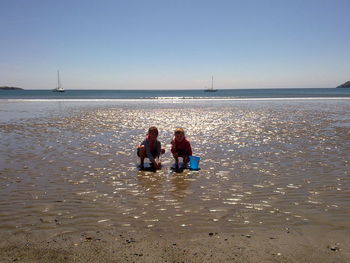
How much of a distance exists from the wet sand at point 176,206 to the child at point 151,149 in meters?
0.29

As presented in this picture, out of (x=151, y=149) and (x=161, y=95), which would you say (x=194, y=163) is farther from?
(x=161, y=95)

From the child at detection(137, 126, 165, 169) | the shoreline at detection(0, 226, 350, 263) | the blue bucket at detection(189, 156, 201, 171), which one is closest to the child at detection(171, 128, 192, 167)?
the child at detection(137, 126, 165, 169)

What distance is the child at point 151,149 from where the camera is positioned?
25.9ft

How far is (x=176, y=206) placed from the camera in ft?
17.2

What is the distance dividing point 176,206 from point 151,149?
3267 mm

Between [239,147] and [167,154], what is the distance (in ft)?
A: 8.18

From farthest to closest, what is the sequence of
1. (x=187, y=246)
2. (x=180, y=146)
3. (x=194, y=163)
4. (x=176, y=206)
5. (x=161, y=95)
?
(x=161, y=95) < (x=180, y=146) < (x=194, y=163) < (x=176, y=206) < (x=187, y=246)

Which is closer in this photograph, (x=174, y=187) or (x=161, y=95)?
(x=174, y=187)

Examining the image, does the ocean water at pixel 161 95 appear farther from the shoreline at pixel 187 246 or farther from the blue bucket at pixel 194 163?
the shoreline at pixel 187 246

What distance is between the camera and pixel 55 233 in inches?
168

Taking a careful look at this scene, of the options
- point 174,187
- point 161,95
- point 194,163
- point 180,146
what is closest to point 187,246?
point 174,187

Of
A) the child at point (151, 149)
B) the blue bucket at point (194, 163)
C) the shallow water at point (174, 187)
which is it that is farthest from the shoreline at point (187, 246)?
the child at point (151, 149)

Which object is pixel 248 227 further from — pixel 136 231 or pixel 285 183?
pixel 285 183

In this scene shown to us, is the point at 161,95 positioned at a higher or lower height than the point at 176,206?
higher
